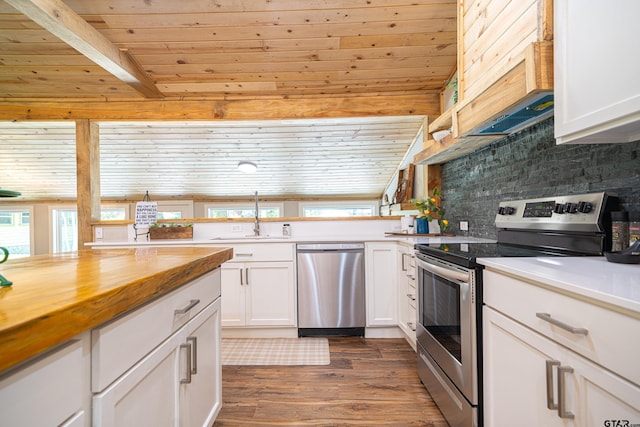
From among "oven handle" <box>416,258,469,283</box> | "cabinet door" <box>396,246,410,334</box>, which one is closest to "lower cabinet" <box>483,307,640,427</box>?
"oven handle" <box>416,258,469,283</box>

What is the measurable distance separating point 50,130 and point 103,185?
1.45 metres

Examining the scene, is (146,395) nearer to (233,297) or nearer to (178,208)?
(233,297)

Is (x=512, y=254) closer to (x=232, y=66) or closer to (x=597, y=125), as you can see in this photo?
(x=597, y=125)

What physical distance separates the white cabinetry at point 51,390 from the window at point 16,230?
6.84 m

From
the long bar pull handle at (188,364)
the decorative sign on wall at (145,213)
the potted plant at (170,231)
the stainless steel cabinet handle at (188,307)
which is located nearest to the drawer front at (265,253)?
the potted plant at (170,231)

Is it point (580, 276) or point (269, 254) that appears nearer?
point (580, 276)

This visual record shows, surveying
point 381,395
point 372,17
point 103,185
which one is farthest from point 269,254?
point 103,185

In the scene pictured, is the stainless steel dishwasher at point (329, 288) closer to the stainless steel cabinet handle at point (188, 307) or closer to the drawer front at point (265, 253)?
the drawer front at point (265, 253)

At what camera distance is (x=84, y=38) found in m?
2.26

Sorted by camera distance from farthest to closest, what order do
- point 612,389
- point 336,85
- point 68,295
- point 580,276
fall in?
point 336,85
point 580,276
point 612,389
point 68,295

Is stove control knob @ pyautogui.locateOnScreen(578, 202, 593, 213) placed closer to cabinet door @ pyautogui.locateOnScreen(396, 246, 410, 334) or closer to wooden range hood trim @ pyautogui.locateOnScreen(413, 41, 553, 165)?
wooden range hood trim @ pyautogui.locateOnScreen(413, 41, 553, 165)

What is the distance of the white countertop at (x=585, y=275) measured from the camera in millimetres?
718

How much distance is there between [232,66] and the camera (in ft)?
9.78

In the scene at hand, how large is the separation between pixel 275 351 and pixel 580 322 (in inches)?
88.6
